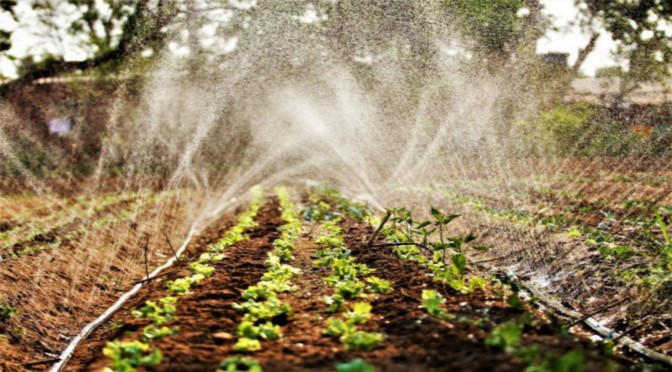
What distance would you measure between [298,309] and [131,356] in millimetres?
1137

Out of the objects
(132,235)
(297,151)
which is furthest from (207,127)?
(132,235)

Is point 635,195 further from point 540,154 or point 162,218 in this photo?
point 540,154

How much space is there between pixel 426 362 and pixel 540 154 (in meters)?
18.1

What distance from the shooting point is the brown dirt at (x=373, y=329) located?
236 cm

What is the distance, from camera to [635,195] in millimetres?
9250

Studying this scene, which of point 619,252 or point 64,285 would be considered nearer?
point 619,252

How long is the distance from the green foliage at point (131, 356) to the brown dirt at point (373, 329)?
0.08 metres

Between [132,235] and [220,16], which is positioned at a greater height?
[220,16]

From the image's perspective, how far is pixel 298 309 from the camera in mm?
3502

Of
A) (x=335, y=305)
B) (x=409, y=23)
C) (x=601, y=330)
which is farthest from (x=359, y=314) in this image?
(x=409, y=23)

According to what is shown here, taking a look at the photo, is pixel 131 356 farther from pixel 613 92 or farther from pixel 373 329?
pixel 613 92

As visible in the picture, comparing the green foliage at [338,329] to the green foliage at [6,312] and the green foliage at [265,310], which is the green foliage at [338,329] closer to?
the green foliage at [265,310]

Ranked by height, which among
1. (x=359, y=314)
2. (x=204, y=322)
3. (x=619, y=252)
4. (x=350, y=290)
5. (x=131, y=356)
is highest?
(x=619, y=252)

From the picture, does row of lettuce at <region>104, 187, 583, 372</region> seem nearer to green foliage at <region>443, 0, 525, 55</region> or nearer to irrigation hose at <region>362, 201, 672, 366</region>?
irrigation hose at <region>362, 201, 672, 366</region>
